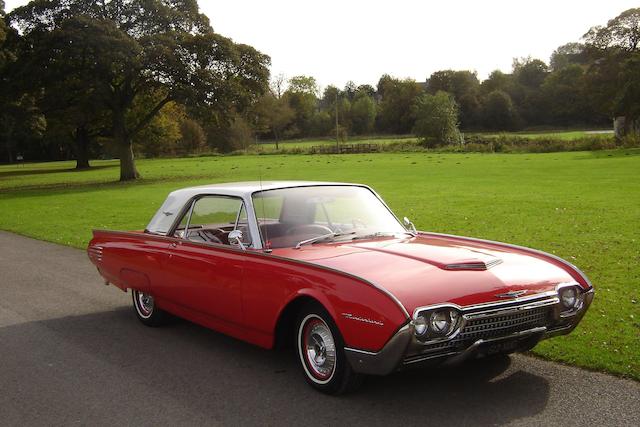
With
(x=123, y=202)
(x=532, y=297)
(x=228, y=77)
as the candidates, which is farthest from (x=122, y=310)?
(x=228, y=77)

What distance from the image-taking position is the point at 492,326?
397 centimetres

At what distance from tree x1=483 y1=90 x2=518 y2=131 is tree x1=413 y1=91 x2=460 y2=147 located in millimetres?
29570

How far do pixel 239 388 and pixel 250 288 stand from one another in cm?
72

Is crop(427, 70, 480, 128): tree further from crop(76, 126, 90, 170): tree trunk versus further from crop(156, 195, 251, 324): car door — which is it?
crop(156, 195, 251, 324): car door

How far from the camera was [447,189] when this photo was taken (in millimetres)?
22719

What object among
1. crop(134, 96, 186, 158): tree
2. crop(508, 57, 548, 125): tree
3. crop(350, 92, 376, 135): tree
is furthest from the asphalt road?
crop(350, 92, 376, 135): tree

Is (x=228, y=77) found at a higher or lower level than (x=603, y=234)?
higher

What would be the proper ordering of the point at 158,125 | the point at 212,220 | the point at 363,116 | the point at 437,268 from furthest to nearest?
the point at 363,116 → the point at 158,125 → the point at 212,220 → the point at 437,268

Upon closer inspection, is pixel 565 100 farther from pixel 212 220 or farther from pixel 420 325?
pixel 420 325

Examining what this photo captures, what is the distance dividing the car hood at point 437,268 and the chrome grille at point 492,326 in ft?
0.39

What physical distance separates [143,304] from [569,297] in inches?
158

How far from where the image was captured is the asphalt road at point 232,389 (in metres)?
3.87

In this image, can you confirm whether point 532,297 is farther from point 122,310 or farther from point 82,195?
point 82,195

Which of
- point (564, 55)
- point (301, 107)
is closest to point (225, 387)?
point (301, 107)
